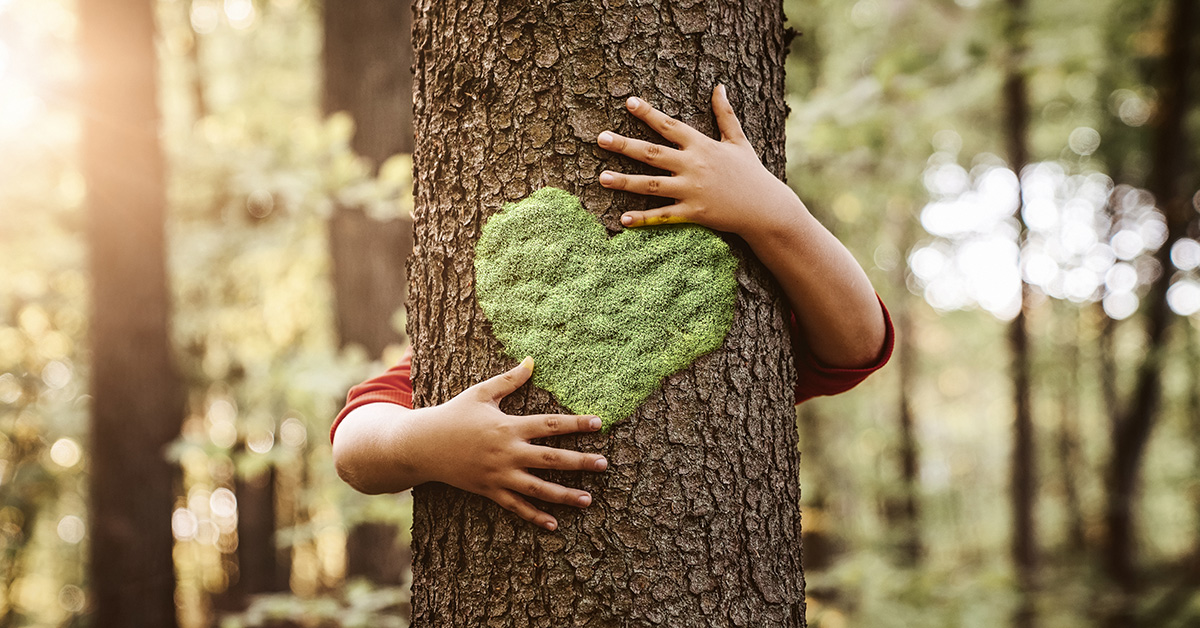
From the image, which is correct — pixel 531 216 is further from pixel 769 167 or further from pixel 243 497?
pixel 243 497

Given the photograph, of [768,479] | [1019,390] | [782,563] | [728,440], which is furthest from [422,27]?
[1019,390]

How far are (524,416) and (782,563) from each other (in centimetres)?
60

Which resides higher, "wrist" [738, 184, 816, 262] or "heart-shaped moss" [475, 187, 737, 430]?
"wrist" [738, 184, 816, 262]

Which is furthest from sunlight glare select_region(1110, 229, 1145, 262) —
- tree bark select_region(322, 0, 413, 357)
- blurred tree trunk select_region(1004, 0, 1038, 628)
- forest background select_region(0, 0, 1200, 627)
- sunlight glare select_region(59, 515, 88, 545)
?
sunlight glare select_region(59, 515, 88, 545)

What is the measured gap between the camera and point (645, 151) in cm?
121

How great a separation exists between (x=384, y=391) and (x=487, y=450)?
489mm

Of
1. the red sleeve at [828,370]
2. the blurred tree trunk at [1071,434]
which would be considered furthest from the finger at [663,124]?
Result: the blurred tree trunk at [1071,434]

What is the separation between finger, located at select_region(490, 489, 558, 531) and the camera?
1.19 metres

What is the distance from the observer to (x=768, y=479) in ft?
4.27

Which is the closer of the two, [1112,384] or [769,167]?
[769,167]

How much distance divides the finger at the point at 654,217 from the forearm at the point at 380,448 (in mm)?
565

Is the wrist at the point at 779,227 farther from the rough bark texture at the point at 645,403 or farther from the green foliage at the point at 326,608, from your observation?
the green foliage at the point at 326,608

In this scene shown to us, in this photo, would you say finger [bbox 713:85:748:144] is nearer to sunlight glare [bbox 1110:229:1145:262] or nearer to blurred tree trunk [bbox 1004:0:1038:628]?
blurred tree trunk [bbox 1004:0:1038:628]

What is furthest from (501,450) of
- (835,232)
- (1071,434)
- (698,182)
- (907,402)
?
(1071,434)
